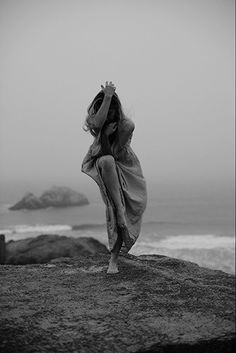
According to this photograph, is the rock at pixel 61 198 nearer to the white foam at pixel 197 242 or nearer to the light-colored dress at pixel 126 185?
the white foam at pixel 197 242

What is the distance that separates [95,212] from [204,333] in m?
42.0

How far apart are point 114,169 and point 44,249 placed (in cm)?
883

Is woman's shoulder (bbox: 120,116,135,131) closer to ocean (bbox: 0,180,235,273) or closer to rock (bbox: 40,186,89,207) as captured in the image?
ocean (bbox: 0,180,235,273)

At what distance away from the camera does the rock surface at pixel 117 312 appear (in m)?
3.41

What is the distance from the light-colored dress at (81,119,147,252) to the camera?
17.2 feet

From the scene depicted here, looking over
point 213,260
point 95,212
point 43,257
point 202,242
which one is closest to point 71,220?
point 95,212

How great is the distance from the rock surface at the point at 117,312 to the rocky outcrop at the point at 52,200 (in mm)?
41034

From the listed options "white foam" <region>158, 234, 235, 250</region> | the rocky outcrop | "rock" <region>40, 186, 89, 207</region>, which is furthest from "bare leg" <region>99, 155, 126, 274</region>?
A: "rock" <region>40, 186, 89, 207</region>

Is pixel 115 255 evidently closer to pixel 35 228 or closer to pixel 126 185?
pixel 126 185

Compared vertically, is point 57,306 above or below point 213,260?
above

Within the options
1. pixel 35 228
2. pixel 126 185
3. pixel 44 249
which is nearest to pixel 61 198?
pixel 35 228

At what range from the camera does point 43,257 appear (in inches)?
512

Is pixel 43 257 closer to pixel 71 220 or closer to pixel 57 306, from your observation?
pixel 57 306

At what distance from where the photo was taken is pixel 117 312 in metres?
3.92
